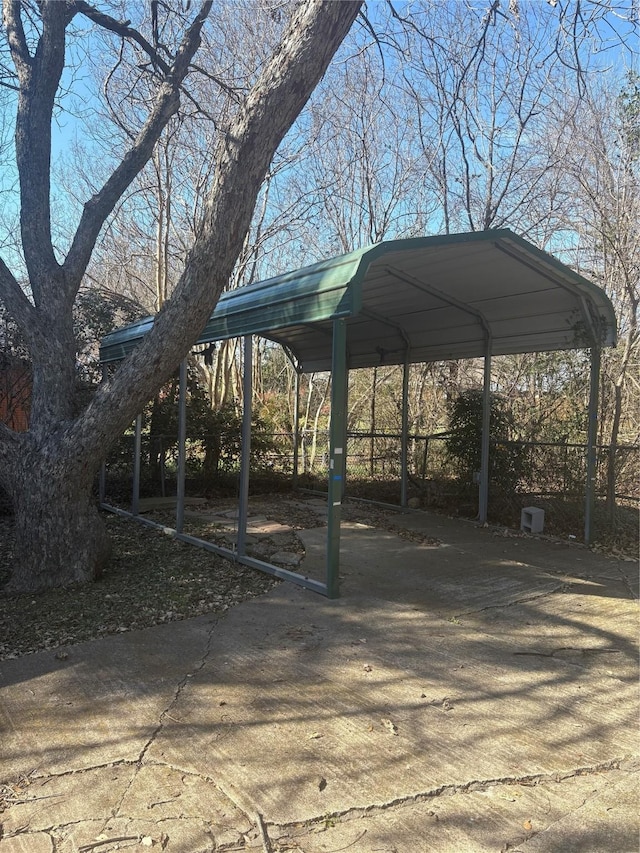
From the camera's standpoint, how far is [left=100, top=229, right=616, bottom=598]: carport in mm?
4883

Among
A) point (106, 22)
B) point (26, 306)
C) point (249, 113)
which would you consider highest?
point (106, 22)

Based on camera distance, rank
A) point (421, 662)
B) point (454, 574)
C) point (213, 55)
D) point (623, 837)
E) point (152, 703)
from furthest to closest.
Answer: point (213, 55) → point (454, 574) → point (421, 662) → point (152, 703) → point (623, 837)

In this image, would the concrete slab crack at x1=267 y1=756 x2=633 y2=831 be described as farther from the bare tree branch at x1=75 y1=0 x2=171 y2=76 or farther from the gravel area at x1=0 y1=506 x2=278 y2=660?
the bare tree branch at x1=75 y1=0 x2=171 y2=76

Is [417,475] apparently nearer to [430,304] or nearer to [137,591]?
[430,304]

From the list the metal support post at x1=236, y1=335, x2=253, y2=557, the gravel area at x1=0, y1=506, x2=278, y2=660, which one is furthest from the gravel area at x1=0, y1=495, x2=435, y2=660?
the metal support post at x1=236, y1=335, x2=253, y2=557

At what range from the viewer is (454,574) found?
579 cm

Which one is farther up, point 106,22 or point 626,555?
point 106,22

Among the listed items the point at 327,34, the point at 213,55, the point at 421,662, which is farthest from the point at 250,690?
the point at 213,55

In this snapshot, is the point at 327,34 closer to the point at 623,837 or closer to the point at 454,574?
the point at 454,574

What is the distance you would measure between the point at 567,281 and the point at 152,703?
5.59 m

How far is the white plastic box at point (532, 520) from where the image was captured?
7551 millimetres

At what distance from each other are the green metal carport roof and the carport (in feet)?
0.05

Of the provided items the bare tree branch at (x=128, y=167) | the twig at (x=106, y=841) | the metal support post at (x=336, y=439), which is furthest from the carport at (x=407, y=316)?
the twig at (x=106, y=841)

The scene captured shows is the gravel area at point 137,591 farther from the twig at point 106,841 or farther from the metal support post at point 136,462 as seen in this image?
the twig at point 106,841
